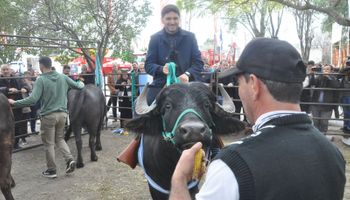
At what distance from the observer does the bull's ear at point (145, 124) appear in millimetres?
3379

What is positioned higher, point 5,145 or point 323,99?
point 323,99

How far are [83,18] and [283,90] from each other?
1175cm

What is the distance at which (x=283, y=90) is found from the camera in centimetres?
140

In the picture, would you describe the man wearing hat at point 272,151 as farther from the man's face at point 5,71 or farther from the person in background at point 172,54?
the man's face at point 5,71

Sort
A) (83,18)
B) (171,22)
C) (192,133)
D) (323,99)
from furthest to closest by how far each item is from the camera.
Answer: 1. (83,18)
2. (323,99)
3. (171,22)
4. (192,133)

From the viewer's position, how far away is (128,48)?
43.3 ft

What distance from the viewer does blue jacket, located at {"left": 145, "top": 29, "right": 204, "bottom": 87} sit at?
405 cm

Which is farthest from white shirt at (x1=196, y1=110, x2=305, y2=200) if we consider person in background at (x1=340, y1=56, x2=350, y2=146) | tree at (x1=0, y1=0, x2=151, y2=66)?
tree at (x1=0, y1=0, x2=151, y2=66)

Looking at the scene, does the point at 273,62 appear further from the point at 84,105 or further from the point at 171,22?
the point at 84,105

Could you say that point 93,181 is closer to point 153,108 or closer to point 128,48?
point 153,108

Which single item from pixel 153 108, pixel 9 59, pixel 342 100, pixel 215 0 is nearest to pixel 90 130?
pixel 153 108

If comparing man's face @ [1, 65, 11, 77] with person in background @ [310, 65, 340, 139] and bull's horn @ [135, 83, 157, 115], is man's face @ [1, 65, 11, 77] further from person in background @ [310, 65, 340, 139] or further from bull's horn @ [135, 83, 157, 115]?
person in background @ [310, 65, 340, 139]

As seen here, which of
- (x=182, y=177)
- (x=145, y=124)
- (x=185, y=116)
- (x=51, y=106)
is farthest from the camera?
(x=51, y=106)

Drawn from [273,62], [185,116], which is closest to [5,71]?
[185,116]
